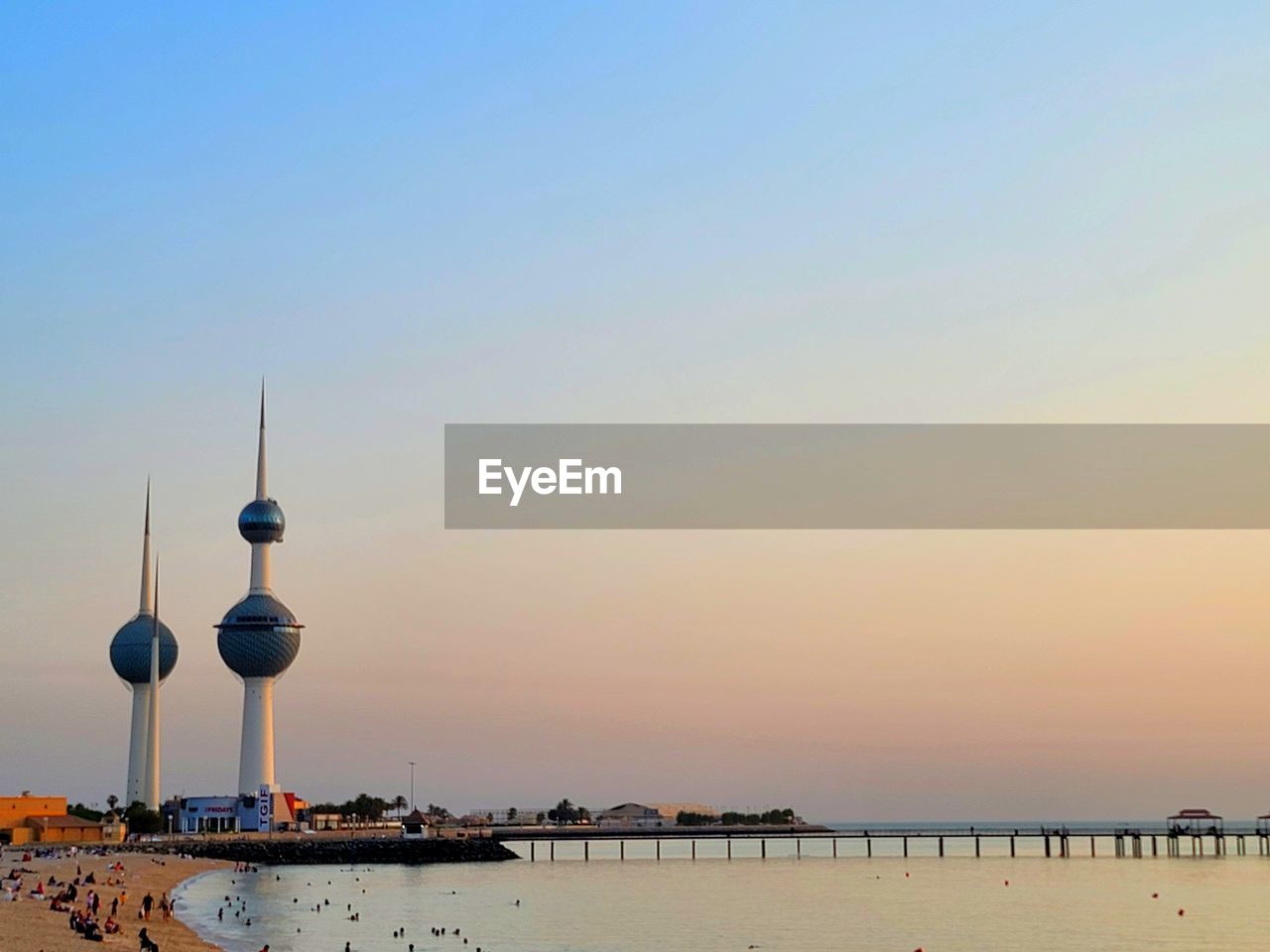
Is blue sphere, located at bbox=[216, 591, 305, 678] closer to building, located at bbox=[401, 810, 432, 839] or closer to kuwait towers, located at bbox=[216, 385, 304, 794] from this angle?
kuwait towers, located at bbox=[216, 385, 304, 794]

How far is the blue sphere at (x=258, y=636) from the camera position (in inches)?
7057

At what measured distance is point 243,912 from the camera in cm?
7888

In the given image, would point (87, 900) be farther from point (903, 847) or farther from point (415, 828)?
point (903, 847)

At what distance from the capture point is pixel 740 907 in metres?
87.7

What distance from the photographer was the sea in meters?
68.1

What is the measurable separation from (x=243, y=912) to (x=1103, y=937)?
4319 centimetres

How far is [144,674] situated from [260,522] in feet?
81.5

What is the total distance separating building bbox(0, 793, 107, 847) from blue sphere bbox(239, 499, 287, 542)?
49.8 metres

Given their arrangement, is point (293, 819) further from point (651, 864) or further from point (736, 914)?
point (736, 914)

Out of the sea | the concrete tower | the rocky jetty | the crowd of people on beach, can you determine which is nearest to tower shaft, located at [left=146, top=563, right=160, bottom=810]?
the concrete tower

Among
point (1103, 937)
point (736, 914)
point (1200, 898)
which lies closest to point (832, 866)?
point (1200, 898)

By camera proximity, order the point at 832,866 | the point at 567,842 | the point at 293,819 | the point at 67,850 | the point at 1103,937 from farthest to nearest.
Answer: the point at 567,842 → the point at 293,819 → the point at 832,866 → the point at 67,850 → the point at 1103,937

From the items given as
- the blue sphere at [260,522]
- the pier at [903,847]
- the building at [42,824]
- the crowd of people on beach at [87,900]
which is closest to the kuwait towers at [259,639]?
the blue sphere at [260,522]

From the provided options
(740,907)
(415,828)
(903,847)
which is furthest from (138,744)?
(740,907)
